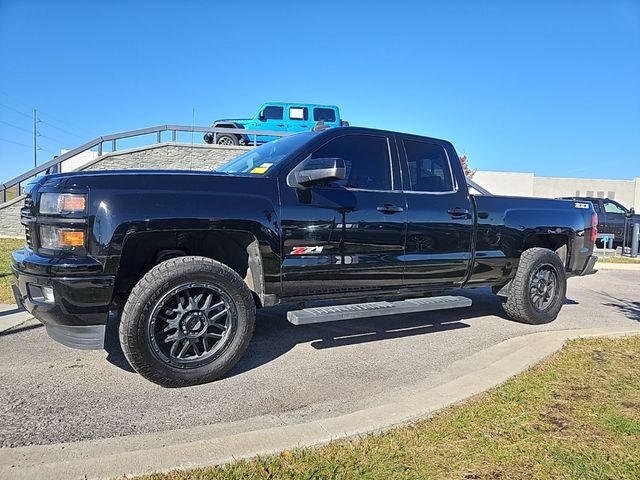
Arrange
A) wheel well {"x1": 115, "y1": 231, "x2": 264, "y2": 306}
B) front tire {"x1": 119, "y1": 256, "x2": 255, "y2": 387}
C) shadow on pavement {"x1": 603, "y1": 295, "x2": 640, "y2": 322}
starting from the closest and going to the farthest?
front tire {"x1": 119, "y1": 256, "x2": 255, "y2": 387}, wheel well {"x1": 115, "y1": 231, "x2": 264, "y2": 306}, shadow on pavement {"x1": 603, "y1": 295, "x2": 640, "y2": 322}

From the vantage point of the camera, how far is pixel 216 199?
11.5 feet

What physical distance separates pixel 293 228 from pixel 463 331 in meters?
2.51

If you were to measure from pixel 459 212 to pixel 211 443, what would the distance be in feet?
10.8

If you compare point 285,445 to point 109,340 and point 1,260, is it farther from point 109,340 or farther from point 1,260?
point 1,260

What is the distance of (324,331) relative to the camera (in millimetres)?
5125

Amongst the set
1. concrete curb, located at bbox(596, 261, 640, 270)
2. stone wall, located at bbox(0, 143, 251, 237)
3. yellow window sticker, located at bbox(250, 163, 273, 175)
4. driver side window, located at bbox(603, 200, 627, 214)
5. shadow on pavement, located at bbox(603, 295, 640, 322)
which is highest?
stone wall, located at bbox(0, 143, 251, 237)

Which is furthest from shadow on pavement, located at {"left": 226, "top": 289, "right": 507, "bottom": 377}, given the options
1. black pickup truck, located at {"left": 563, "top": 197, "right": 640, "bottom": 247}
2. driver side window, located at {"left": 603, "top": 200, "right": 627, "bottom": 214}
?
driver side window, located at {"left": 603, "top": 200, "right": 627, "bottom": 214}

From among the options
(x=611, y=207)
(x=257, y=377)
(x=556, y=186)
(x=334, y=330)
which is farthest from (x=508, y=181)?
(x=257, y=377)

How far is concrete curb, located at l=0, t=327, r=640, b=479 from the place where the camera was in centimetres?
231

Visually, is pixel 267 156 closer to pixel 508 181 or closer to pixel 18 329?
pixel 18 329

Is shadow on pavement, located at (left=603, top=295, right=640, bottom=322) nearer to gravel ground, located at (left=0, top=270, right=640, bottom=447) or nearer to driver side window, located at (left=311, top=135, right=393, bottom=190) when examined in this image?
gravel ground, located at (left=0, top=270, right=640, bottom=447)

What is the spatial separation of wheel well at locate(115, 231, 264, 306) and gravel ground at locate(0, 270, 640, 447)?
698 millimetres

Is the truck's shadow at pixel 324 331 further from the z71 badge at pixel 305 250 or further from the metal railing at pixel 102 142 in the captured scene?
the metal railing at pixel 102 142

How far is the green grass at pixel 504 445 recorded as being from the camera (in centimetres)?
232
